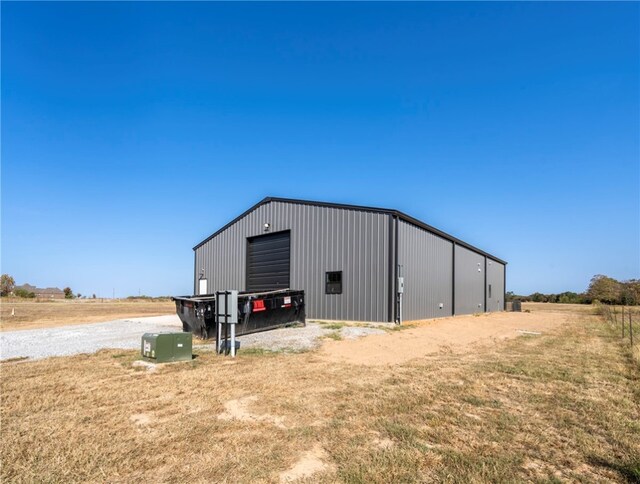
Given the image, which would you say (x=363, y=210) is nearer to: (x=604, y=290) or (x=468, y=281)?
(x=468, y=281)

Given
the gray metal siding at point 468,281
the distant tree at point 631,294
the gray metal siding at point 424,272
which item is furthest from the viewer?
the distant tree at point 631,294

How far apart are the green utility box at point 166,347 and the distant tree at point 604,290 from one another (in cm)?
5189

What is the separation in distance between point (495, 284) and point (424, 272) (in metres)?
18.3

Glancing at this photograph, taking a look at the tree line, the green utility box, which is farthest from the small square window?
the tree line

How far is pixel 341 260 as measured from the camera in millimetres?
16797

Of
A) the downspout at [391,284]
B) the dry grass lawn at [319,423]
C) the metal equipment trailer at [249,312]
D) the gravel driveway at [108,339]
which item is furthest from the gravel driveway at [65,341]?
the downspout at [391,284]

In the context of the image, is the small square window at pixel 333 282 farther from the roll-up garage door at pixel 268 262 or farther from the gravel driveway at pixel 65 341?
the gravel driveway at pixel 65 341

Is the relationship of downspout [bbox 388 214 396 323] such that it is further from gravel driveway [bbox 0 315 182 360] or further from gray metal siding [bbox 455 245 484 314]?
gray metal siding [bbox 455 245 484 314]

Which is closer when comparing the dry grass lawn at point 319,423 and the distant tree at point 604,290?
the dry grass lawn at point 319,423

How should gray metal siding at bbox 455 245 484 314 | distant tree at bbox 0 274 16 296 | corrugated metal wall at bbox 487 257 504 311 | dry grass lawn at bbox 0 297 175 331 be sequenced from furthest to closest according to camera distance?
1. distant tree at bbox 0 274 16 296
2. corrugated metal wall at bbox 487 257 504 311
3. gray metal siding at bbox 455 245 484 314
4. dry grass lawn at bbox 0 297 175 331

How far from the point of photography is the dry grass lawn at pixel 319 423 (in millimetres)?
3287

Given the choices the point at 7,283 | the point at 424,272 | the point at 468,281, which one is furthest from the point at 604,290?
the point at 7,283

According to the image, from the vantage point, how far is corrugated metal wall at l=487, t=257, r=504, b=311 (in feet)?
107

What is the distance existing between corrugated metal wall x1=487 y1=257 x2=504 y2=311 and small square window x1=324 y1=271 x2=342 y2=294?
65.4 ft
